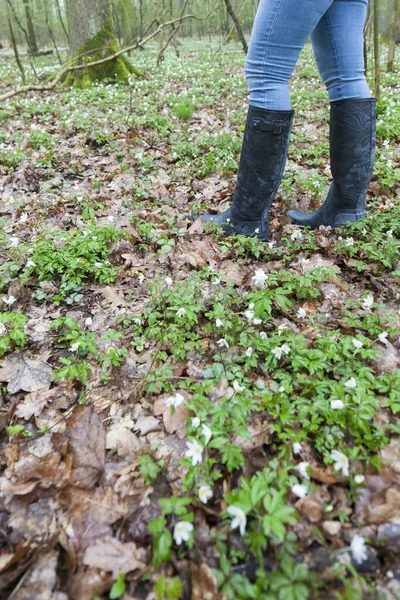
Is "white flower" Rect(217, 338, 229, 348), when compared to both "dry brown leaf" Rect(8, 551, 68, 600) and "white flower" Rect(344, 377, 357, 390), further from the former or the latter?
"dry brown leaf" Rect(8, 551, 68, 600)

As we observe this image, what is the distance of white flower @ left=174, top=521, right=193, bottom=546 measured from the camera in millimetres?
1235

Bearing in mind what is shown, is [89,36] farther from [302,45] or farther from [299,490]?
[299,490]

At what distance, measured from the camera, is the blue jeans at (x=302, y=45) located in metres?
2.15

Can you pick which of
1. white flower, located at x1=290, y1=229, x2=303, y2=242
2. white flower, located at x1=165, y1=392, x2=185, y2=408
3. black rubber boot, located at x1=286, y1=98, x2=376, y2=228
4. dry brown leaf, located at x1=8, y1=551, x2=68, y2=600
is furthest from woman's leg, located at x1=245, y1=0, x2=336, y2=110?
dry brown leaf, located at x1=8, y1=551, x2=68, y2=600

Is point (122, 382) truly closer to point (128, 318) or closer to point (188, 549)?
point (128, 318)

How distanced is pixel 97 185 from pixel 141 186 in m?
0.49

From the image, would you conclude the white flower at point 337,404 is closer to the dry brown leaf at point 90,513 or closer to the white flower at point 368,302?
the white flower at point 368,302

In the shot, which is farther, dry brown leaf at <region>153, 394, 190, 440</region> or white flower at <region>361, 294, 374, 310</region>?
white flower at <region>361, 294, 374, 310</region>

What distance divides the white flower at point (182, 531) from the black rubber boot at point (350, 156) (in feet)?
8.01

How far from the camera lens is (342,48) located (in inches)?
94.3

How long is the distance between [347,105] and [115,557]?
286 cm

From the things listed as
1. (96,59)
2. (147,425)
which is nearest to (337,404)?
(147,425)

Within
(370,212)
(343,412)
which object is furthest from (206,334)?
(370,212)

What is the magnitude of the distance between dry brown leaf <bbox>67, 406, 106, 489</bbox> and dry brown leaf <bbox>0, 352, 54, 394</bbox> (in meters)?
0.32
